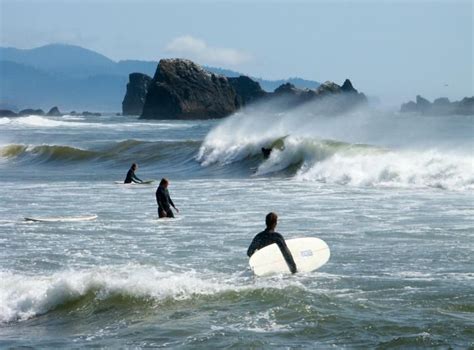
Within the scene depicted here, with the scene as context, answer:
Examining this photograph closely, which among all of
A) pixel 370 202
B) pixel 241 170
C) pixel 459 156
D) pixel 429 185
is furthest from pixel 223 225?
pixel 241 170

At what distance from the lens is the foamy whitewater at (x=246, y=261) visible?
32.6 feet

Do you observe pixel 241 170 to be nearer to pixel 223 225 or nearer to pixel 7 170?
pixel 7 170

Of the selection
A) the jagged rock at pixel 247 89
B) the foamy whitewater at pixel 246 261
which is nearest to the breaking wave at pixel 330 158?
the foamy whitewater at pixel 246 261

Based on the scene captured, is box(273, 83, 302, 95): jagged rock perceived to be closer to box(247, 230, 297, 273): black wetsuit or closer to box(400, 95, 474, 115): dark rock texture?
box(400, 95, 474, 115): dark rock texture

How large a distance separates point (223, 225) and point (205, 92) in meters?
114

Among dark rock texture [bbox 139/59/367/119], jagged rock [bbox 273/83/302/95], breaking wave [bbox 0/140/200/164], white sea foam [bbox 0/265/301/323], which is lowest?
white sea foam [bbox 0/265/301/323]

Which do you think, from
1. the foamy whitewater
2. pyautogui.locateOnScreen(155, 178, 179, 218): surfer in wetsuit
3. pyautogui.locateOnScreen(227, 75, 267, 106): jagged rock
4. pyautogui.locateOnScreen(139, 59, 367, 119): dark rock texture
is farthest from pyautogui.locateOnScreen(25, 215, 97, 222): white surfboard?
pyautogui.locateOnScreen(227, 75, 267, 106): jagged rock

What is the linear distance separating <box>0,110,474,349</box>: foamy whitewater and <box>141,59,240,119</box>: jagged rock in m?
96.2

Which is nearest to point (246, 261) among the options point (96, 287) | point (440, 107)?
point (96, 287)

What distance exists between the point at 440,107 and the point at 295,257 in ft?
486

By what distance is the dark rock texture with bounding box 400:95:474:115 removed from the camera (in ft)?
487

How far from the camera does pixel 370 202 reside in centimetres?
2253

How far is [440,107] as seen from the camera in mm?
156500

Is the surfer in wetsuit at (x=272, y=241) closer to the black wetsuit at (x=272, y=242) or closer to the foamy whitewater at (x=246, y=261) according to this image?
the black wetsuit at (x=272, y=242)
